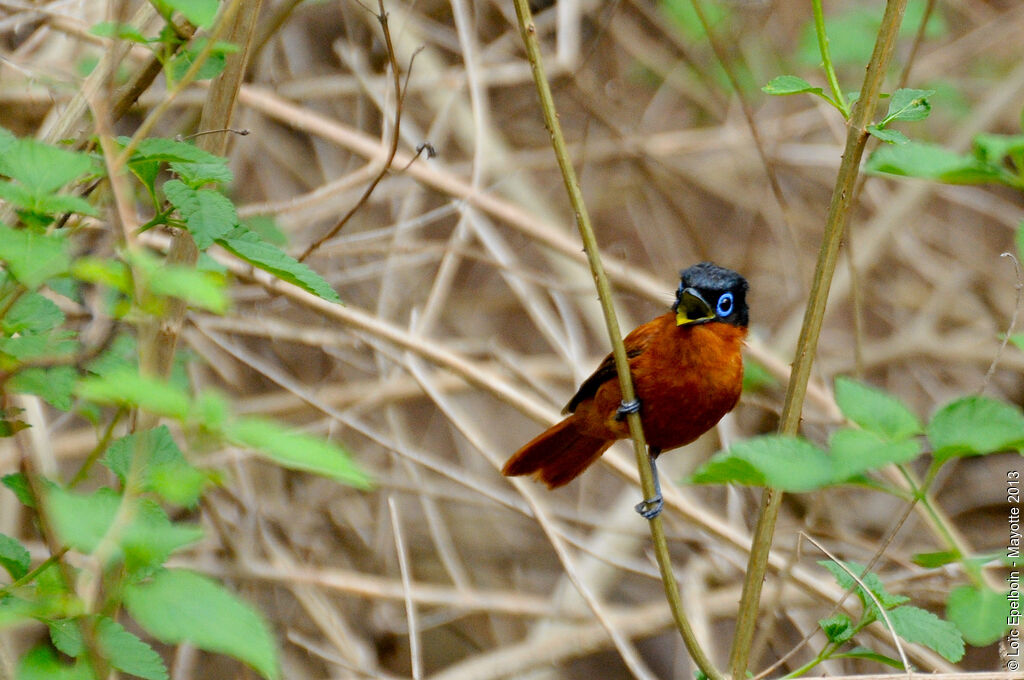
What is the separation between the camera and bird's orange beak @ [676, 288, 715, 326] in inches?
122

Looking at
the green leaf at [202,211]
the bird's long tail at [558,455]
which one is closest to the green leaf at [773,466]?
the green leaf at [202,211]

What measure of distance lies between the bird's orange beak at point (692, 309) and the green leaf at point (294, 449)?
7.00ft

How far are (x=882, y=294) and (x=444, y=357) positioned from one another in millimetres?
3910

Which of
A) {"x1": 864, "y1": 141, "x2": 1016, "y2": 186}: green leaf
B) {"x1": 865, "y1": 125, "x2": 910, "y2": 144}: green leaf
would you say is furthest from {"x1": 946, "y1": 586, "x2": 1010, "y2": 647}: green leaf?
{"x1": 865, "y1": 125, "x2": 910, "y2": 144}: green leaf

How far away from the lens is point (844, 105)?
186 centimetres

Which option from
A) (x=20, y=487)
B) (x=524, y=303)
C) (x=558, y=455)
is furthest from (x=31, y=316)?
(x=524, y=303)

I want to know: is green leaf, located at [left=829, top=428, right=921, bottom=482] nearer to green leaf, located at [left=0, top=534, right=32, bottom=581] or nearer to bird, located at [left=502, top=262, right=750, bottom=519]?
green leaf, located at [left=0, top=534, right=32, bottom=581]

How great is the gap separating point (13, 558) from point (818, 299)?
151cm

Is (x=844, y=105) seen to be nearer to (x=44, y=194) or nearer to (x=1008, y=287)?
(x=44, y=194)

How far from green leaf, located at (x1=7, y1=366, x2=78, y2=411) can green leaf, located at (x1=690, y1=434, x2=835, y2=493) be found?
1.05 m

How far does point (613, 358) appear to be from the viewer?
3.23 m

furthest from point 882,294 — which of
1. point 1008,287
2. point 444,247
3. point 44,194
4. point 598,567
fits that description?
point 44,194

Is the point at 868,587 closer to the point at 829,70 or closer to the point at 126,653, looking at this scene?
the point at 829,70

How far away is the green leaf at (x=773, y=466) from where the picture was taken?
133cm
